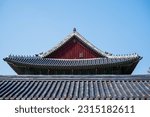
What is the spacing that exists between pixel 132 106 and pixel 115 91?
115 centimetres

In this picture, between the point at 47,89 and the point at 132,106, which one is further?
the point at 47,89

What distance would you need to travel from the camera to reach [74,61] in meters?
18.2

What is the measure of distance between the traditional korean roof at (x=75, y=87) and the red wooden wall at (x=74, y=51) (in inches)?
315

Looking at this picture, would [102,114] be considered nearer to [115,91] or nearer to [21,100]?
[115,91]

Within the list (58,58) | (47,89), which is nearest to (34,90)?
(47,89)

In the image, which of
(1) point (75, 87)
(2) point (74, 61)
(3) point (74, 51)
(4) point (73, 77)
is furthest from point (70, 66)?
(1) point (75, 87)

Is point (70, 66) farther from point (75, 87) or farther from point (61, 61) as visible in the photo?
point (75, 87)

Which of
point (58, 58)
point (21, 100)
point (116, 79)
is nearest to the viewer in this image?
point (21, 100)

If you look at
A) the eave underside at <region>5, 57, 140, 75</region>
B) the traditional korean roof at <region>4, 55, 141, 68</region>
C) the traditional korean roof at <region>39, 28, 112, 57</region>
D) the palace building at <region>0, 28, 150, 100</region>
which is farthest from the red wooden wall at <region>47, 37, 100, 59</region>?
the eave underside at <region>5, 57, 140, 75</region>

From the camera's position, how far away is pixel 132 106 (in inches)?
343

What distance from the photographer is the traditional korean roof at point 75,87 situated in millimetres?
9031

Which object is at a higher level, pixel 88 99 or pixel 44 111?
pixel 88 99

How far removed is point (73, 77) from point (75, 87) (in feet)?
2.88

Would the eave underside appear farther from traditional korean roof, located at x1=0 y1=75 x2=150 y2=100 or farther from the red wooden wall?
traditional korean roof, located at x1=0 y1=75 x2=150 y2=100
